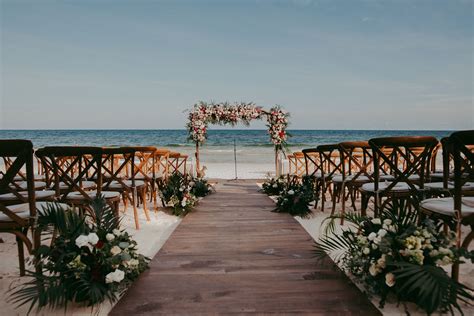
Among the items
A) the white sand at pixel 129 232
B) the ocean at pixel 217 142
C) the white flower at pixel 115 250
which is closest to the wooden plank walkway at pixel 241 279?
the white sand at pixel 129 232

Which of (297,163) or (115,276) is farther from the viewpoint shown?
(297,163)

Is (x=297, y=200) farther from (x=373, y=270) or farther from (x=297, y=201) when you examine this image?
(x=373, y=270)

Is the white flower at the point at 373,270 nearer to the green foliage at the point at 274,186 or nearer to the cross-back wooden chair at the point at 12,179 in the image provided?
the cross-back wooden chair at the point at 12,179

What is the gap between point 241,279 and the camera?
2225 millimetres

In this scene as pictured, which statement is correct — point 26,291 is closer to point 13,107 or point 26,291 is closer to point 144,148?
point 144,148

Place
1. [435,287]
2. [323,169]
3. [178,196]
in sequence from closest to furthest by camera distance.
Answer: [435,287] < [178,196] < [323,169]

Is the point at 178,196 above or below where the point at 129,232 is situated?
above

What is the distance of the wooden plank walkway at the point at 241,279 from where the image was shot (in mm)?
1819

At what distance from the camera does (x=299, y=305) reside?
1.83m

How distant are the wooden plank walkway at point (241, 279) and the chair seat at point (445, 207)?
2.37ft

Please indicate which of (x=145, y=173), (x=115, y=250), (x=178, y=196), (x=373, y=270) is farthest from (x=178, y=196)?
(x=373, y=270)

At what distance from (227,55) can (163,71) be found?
593cm

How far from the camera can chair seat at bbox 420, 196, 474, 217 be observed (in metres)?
1.96

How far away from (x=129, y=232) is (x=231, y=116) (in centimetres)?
539
